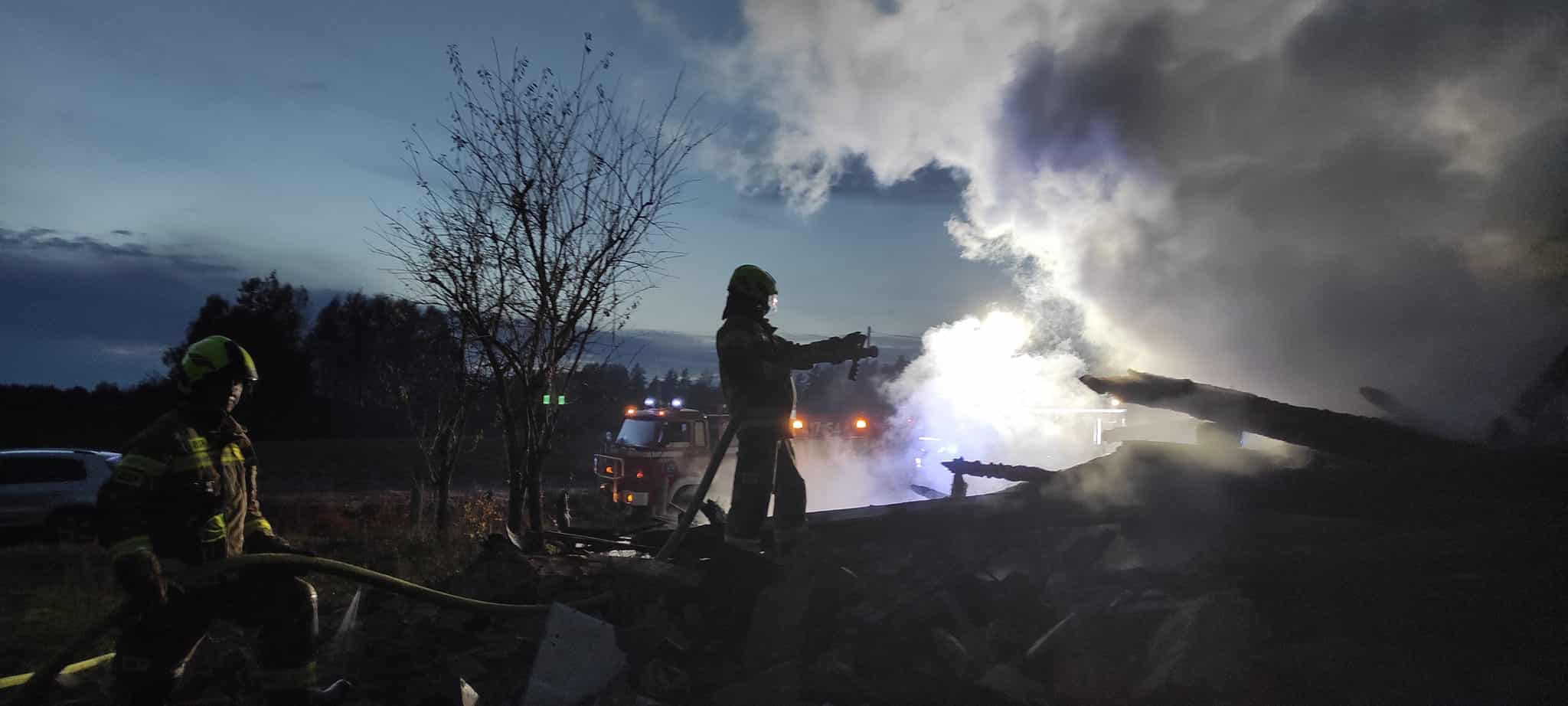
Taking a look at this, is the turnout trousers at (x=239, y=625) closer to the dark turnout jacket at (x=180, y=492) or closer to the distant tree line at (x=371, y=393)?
the dark turnout jacket at (x=180, y=492)

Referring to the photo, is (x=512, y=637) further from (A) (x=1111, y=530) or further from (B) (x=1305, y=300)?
(B) (x=1305, y=300)

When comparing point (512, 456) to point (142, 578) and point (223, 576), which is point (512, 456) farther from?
point (142, 578)

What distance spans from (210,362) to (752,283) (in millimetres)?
2931

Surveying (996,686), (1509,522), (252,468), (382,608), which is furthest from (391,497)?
(1509,522)

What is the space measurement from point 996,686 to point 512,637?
2.63 metres

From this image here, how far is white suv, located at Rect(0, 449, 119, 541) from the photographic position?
Answer: 1151 centimetres

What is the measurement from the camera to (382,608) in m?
5.14

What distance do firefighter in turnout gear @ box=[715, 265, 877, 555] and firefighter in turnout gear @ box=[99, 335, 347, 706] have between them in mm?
2306

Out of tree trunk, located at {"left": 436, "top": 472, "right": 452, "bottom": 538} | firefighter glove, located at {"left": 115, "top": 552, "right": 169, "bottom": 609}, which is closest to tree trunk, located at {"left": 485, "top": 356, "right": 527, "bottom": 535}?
tree trunk, located at {"left": 436, "top": 472, "right": 452, "bottom": 538}

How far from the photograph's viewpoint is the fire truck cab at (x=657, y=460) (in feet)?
38.6

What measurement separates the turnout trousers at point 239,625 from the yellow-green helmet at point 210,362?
33.8 inches

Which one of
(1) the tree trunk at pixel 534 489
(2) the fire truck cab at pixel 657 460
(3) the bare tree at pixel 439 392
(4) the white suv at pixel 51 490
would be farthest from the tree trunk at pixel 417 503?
(1) the tree trunk at pixel 534 489

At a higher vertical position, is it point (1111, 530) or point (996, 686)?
point (1111, 530)

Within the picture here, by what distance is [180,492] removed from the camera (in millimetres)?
3312
